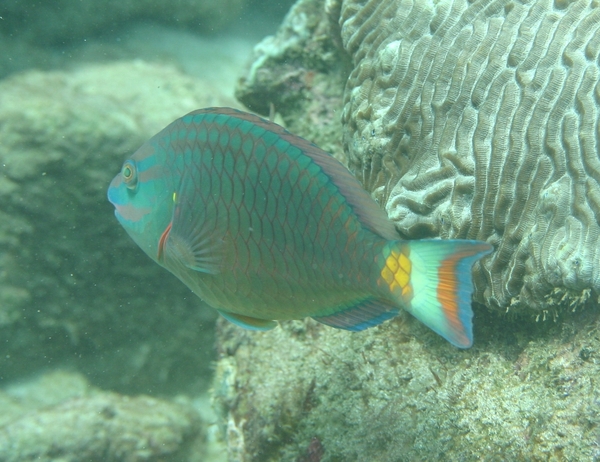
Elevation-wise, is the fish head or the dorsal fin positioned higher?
the dorsal fin

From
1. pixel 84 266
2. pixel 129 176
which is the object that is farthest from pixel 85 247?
pixel 129 176

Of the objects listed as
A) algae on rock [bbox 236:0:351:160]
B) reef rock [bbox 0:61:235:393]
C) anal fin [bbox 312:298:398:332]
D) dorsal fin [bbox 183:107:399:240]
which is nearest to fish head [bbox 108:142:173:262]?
→ dorsal fin [bbox 183:107:399:240]

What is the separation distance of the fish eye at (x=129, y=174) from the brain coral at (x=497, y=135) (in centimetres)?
137

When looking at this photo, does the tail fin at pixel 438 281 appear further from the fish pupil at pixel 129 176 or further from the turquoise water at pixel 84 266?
the turquoise water at pixel 84 266

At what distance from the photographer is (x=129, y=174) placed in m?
1.88

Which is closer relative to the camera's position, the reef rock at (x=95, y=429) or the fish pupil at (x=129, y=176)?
the fish pupil at (x=129, y=176)

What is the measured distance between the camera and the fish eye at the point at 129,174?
187cm

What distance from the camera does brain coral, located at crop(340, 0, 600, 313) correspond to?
1877mm

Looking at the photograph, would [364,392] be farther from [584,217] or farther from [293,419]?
[584,217]

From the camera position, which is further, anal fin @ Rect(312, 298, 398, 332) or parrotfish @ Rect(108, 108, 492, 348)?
anal fin @ Rect(312, 298, 398, 332)

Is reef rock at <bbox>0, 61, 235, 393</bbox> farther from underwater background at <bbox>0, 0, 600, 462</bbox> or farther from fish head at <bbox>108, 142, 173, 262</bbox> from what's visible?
fish head at <bbox>108, 142, 173, 262</bbox>

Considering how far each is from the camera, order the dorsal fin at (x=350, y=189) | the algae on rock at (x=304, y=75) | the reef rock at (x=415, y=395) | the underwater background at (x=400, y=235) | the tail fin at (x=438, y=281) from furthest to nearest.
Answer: the algae on rock at (x=304, y=75)
the underwater background at (x=400, y=235)
the reef rock at (x=415, y=395)
the dorsal fin at (x=350, y=189)
the tail fin at (x=438, y=281)

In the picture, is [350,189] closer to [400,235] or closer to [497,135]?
[400,235]

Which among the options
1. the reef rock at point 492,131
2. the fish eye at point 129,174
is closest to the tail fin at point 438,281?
the reef rock at point 492,131
